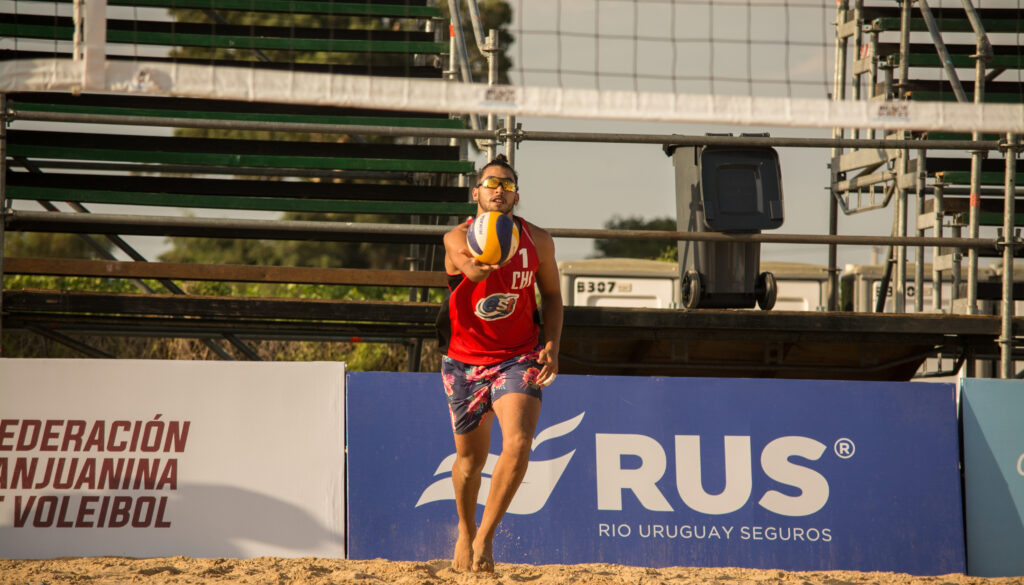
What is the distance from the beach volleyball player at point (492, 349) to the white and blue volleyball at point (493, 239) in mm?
99

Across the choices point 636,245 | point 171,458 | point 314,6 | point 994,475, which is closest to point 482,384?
point 171,458

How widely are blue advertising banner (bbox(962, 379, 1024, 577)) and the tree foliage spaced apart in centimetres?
2926

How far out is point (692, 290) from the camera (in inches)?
244

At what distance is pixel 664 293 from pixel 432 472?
8.65 meters

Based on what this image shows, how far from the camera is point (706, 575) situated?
15.9 feet

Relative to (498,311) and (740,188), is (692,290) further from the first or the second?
(498,311)

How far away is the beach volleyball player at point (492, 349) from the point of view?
4.24 metres

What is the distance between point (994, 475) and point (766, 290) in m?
1.72

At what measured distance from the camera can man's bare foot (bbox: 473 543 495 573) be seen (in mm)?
4281

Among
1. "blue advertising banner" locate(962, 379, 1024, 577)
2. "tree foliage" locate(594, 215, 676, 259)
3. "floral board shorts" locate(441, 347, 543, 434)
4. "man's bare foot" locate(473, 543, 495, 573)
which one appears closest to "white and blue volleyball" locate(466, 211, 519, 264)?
"floral board shorts" locate(441, 347, 543, 434)

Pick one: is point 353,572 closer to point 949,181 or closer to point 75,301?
point 75,301

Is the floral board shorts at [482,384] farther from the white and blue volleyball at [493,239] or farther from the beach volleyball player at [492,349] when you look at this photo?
the white and blue volleyball at [493,239]

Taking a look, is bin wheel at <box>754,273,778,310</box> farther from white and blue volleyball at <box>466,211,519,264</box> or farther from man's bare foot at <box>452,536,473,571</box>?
man's bare foot at <box>452,536,473,571</box>

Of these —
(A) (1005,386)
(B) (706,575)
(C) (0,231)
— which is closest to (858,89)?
(A) (1005,386)
